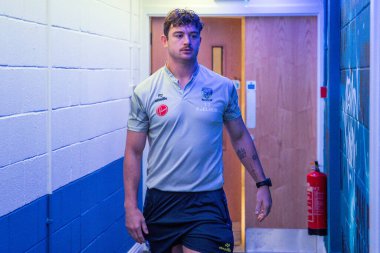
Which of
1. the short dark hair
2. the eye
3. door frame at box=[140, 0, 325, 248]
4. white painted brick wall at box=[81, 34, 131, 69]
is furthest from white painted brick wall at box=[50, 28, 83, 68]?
door frame at box=[140, 0, 325, 248]

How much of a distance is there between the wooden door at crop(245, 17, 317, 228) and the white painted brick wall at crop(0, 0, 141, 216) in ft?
3.91

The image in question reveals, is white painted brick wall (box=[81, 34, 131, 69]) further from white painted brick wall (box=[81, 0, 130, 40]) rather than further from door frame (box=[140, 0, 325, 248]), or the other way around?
door frame (box=[140, 0, 325, 248])

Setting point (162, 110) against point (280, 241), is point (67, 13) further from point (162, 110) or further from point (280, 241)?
point (280, 241)

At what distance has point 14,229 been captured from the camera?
2766mm

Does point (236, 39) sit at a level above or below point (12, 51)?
above

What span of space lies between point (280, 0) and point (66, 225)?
9.14 feet

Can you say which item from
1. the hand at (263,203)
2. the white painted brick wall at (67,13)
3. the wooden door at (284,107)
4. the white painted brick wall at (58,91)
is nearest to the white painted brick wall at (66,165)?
the white painted brick wall at (58,91)

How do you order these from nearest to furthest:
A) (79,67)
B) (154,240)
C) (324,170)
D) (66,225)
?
1. (154,240)
2. (66,225)
3. (79,67)
4. (324,170)

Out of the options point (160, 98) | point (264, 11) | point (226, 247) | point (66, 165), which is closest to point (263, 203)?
point (226, 247)

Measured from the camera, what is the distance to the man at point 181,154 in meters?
2.95

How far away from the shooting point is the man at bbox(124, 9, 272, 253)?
9.66ft

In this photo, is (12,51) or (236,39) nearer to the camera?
(12,51)

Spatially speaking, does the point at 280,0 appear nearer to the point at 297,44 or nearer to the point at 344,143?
the point at 297,44

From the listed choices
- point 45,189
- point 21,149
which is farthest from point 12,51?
point 45,189
